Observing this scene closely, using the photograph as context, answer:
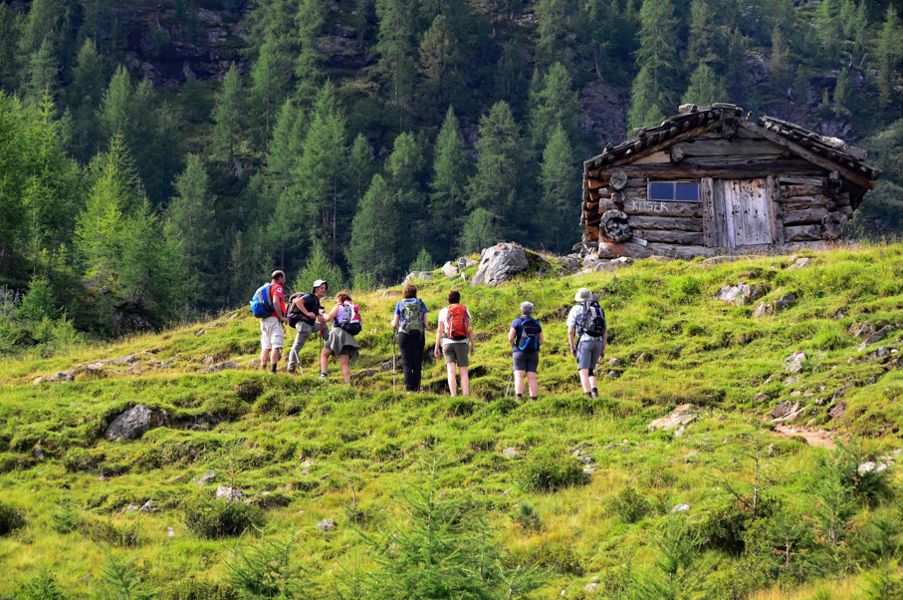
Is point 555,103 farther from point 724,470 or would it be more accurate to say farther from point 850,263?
point 724,470

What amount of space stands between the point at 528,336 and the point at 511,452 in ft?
9.28

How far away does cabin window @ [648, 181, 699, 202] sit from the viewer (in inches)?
1334

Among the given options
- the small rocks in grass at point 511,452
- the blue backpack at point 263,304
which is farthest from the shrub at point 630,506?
the blue backpack at point 263,304

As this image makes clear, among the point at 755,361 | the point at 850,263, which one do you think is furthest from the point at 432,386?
the point at 850,263

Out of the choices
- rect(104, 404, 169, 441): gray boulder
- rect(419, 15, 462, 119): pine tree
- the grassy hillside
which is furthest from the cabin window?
rect(419, 15, 462, 119): pine tree

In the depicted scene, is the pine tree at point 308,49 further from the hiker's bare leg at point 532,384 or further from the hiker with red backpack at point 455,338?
the hiker's bare leg at point 532,384

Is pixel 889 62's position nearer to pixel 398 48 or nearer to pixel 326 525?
pixel 398 48

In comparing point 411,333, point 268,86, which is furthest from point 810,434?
point 268,86

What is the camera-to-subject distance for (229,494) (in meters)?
16.3

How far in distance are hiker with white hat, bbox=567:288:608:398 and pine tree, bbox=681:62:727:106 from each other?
3311 inches

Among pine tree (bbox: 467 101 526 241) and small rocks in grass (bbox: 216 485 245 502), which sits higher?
pine tree (bbox: 467 101 526 241)

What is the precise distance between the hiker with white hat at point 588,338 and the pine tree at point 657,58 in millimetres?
85951

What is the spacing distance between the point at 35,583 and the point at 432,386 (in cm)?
1089

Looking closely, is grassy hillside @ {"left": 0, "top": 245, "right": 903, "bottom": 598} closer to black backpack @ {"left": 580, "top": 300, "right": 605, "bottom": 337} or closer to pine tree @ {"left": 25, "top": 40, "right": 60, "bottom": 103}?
black backpack @ {"left": 580, "top": 300, "right": 605, "bottom": 337}
